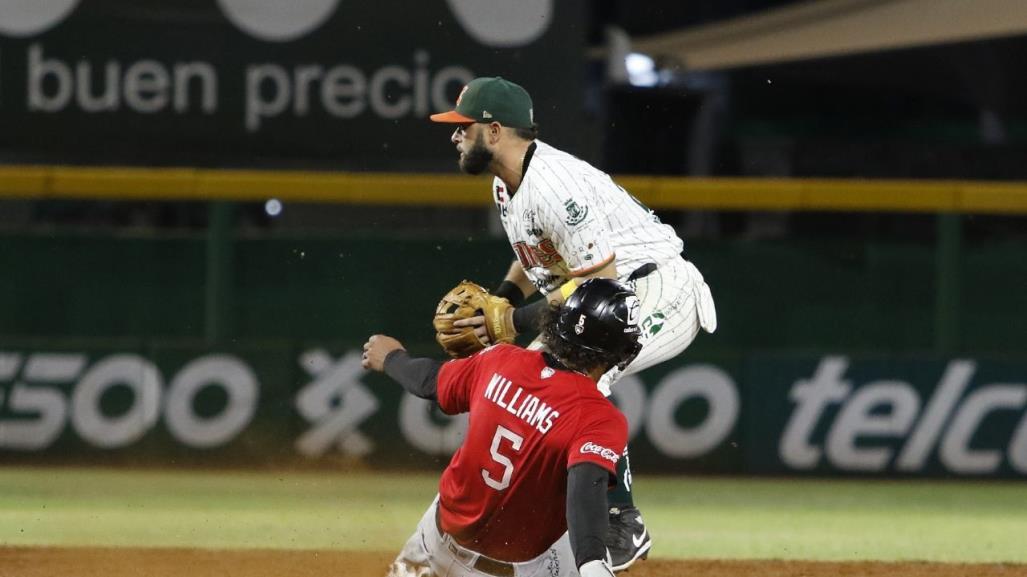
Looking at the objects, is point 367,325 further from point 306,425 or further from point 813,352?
point 813,352

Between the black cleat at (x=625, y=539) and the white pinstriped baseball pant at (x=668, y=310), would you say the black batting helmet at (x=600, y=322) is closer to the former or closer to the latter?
the black cleat at (x=625, y=539)

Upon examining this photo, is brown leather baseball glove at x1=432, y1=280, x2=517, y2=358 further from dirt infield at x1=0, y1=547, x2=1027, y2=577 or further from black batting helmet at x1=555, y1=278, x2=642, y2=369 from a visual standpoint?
dirt infield at x1=0, y1=547, x2=1027, y2=577

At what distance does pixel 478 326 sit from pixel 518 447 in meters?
1.09

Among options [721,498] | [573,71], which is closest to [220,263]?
[573,71]

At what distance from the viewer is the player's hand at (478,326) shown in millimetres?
5050

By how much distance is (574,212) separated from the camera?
16.8ft

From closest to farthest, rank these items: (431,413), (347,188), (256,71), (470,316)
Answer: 1. (470,316)
2. (256,71)
3. (347,188)
4. (431,413)

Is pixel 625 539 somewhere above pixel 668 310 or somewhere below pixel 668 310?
below

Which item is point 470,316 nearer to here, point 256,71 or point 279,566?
point 279,566

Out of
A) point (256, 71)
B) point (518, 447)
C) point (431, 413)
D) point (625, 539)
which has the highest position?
point (256, 71)

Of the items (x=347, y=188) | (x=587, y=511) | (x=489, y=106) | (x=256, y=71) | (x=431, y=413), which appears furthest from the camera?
(x=431, y=413)

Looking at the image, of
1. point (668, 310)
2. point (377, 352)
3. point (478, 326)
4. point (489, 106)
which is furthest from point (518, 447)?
point (489, 106)

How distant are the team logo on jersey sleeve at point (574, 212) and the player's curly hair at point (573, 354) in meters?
1.00

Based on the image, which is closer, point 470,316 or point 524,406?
point 524,406
